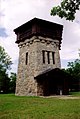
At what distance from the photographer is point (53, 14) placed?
11008mm

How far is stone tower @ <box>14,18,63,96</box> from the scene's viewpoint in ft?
87.4

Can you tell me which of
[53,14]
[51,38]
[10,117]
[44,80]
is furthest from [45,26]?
[10,117]

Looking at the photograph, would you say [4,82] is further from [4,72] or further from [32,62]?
[32,62]

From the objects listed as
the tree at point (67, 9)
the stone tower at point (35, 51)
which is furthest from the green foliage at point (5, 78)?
the tree at point (67, 9)

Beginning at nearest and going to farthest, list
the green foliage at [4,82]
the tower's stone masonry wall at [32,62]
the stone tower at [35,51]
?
1. the tower's stone masonry wall at [32,62]
2. the stone tower at [35,51]
3. the green foliage at [4,82]

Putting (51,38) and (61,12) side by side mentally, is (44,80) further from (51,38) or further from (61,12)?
(61,12)

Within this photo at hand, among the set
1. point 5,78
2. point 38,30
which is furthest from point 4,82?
point 38,30

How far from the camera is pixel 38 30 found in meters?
→ 27.6

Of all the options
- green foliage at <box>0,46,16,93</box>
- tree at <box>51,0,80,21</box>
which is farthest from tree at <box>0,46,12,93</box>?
tree at <box>51,0,80,21</box>

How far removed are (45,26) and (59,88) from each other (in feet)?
27.6

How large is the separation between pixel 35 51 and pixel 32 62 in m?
1.44

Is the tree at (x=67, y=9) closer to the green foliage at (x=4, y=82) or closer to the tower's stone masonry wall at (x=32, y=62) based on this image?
the tower's stone masonry wall at (x=32, y=62)

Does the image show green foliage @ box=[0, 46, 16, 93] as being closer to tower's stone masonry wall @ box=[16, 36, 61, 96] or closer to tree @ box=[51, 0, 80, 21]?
tower's stone masonry wall @ box=[16, 36, 61, 96]

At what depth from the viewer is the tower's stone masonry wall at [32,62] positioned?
1039 inches
